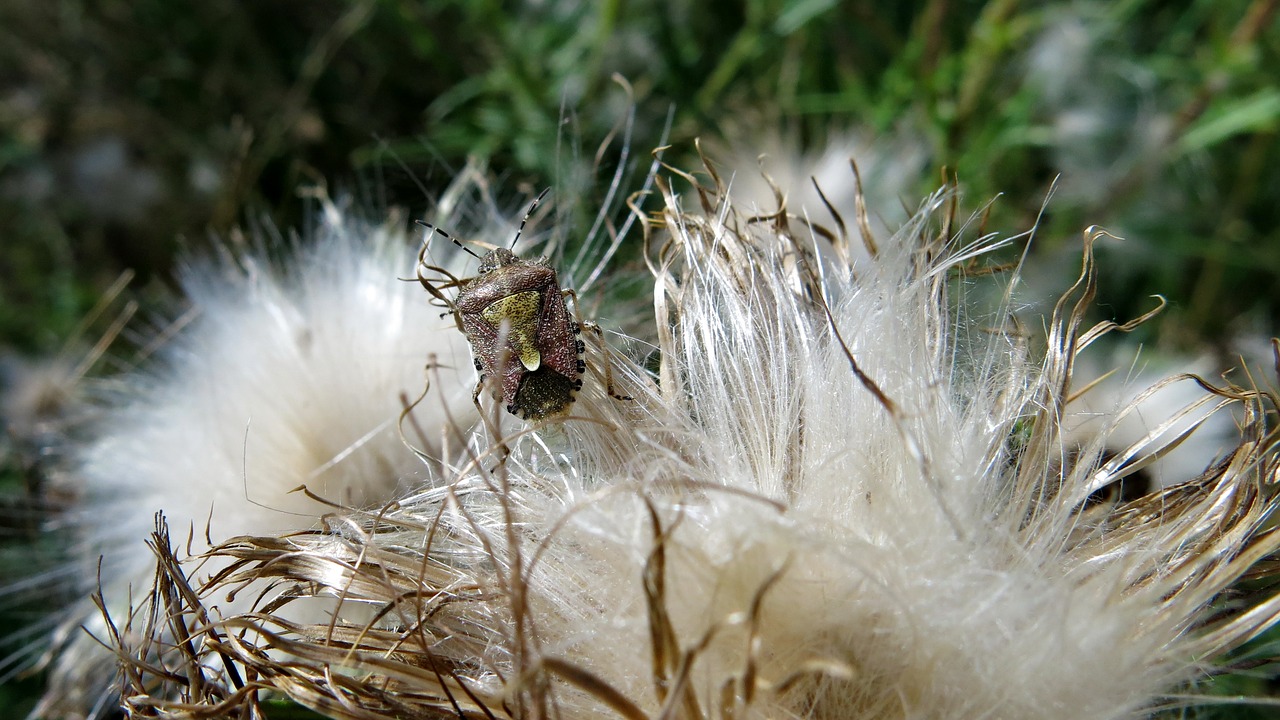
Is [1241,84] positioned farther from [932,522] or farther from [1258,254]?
[932,522]

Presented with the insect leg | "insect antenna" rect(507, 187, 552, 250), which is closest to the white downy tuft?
"insect antenna" rect(507, 187, 552, 250)

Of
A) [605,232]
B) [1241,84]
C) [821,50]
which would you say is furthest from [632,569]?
[1241,84]

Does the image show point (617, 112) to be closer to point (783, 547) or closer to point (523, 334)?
point (523, 334)

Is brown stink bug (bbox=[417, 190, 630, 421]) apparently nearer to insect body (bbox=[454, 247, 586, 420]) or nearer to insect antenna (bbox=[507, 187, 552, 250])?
insect body (bbox=[454, 247, 586, 420])

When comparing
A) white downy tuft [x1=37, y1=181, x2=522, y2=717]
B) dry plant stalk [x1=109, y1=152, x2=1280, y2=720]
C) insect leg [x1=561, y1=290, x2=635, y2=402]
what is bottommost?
dry plant stalk [x1=109, y1=152, x2=1280, y2=720]

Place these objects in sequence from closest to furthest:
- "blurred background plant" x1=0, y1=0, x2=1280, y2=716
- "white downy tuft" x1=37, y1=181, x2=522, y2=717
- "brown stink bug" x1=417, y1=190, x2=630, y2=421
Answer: "brown stink bug" x1=417, y1=190, x2=630, y2=421 → "white downy tuft" x1=37, y1=181, x2=522, y2=717 → "blurred background plant" x1=0, y1=0, x2=1280, y2=716
